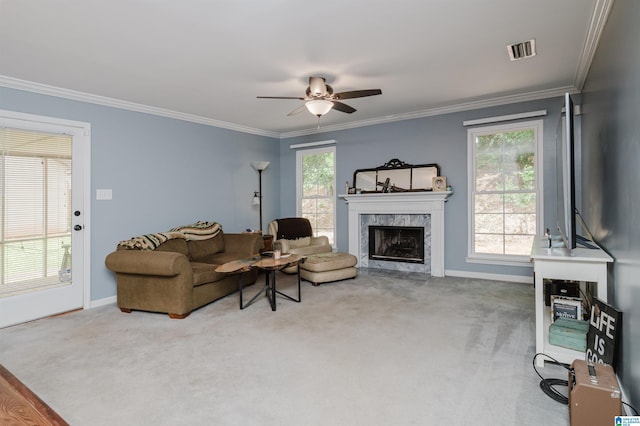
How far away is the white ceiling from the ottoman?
2.18m

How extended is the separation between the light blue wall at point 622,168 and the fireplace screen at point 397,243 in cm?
270

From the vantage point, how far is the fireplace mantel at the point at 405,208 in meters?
5.02

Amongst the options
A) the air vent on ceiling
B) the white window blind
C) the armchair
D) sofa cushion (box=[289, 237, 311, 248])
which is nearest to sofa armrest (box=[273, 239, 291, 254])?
the armchair

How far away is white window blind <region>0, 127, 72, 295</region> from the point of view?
334cm

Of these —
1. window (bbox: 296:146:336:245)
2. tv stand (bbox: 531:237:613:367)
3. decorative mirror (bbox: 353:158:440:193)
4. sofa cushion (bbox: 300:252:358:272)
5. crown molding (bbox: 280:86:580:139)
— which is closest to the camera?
tv stand (bbox: 531:237:613:367)

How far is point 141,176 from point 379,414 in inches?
158

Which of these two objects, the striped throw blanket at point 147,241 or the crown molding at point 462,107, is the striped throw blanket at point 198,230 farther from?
the crown molding at point 462,107

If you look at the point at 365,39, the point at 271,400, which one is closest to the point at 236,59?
the point at 365,39

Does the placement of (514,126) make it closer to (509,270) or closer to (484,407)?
(509,270)

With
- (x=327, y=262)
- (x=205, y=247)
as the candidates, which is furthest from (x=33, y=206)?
(x=327, y=262)

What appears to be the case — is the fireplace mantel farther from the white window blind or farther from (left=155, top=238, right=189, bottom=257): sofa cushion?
the white window blind

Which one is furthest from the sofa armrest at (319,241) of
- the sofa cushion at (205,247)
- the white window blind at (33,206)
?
the white window blind at (33,206)

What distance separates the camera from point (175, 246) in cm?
423

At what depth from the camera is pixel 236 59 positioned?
3102 millimetres
